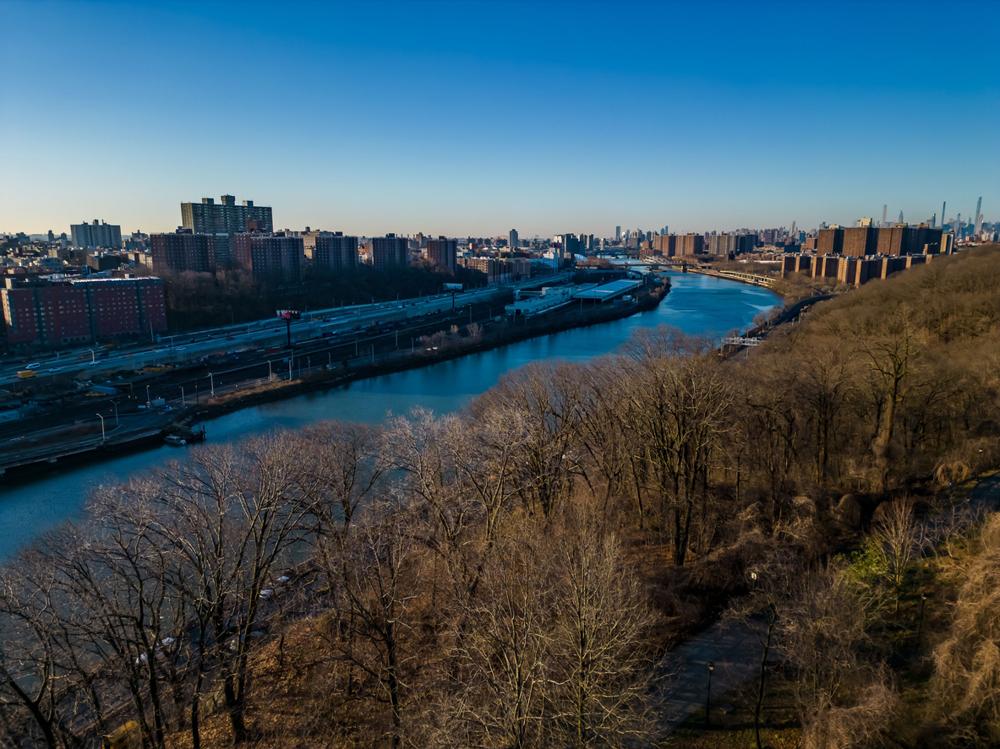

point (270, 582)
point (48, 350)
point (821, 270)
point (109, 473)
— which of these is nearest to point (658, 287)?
point (821, 270)

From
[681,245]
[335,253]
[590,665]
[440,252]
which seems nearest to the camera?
[590,665]

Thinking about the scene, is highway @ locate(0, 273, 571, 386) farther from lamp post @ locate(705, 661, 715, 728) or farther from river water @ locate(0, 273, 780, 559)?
lamp post @ locate(705, 661, 715, 728)

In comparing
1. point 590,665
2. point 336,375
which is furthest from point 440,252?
point 590,665

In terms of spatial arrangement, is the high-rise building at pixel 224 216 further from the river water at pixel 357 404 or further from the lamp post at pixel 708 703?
the lamp post at pixel 708 703

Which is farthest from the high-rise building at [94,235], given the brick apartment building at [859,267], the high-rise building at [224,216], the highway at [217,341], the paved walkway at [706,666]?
the paved walkway at [706,666]

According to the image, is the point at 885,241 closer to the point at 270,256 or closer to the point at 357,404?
the point at 270,256

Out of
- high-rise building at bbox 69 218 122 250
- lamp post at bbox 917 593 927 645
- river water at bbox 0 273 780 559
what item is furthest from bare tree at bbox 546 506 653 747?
high-rise building at bbox 69 218 122 250
